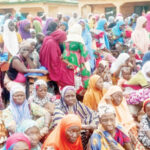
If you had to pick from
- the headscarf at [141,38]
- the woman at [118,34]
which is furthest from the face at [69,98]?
the woman at [118,34]

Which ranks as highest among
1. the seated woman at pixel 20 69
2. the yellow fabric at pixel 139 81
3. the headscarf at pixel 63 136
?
the seated woman at pixel 20 69

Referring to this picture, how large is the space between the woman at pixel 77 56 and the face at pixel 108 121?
274 cm

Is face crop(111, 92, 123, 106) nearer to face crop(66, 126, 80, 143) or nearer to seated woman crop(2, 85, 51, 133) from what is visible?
seated woman crop(2, 85, 51, 133)

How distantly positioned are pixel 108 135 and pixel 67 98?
873 mm

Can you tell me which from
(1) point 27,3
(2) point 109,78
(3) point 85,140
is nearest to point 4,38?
(2) point 109,78

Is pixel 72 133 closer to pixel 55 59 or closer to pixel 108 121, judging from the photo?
pixel 108 121

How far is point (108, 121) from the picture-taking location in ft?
11.0

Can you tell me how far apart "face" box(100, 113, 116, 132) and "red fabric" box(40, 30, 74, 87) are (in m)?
2.50

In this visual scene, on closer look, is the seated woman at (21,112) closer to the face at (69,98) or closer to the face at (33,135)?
the face at (69,98)

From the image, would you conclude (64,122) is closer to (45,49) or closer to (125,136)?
(125,136)

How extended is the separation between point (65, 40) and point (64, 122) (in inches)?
119

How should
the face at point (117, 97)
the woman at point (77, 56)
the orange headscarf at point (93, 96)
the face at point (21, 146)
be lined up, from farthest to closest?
1. the woman at point (77, 56)
2. the orange headscarf at point (93, 96)
3. the face at point (117, 97)
4. the face at point (21, 146)

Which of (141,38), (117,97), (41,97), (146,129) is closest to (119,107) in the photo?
(117,97)

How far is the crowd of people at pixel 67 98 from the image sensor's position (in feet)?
10.9
